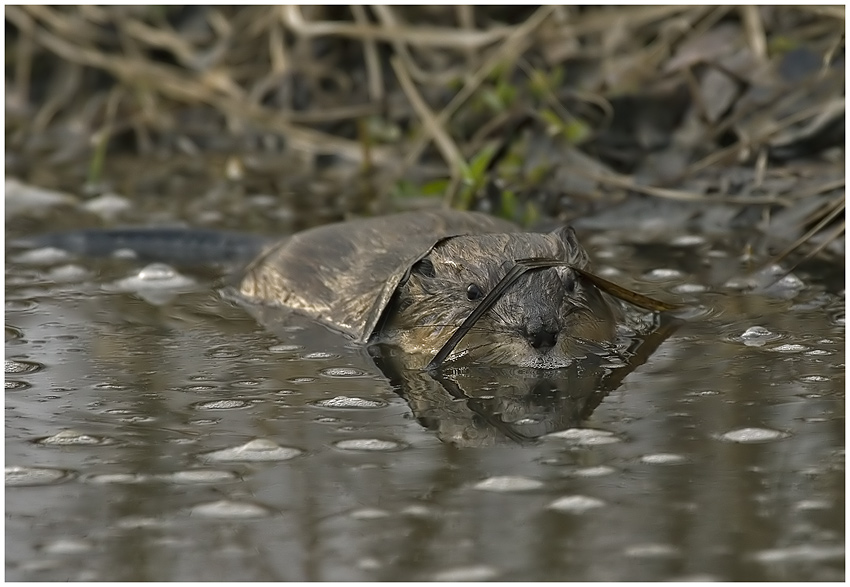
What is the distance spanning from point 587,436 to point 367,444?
0.52 m

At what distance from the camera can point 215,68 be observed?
24.8 feet

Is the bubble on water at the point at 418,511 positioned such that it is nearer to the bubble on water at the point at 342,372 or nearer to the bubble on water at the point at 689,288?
the bubble on water at the point at 342,372

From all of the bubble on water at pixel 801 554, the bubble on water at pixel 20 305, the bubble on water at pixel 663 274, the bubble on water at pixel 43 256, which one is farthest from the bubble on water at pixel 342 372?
the bubble on water at pixel 43 256

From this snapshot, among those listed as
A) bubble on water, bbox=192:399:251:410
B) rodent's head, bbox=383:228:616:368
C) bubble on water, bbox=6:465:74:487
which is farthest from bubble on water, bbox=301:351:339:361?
bubble on water, bbox=6:465:74:487

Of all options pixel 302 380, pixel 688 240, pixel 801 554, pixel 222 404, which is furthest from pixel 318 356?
pixel 688 240

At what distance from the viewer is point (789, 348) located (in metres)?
3.72

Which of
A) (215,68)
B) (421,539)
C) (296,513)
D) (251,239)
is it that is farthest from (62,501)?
(215,68)

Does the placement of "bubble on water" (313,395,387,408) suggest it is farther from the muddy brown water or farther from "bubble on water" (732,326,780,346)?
"bubble on water" (732,326,780,346)

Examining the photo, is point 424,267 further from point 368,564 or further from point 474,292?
point 368,564

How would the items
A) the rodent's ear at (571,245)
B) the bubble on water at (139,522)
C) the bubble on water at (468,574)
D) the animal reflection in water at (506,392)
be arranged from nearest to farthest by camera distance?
the bubble on water at (468,574)
the bubble on water at (139,522)
the animal reflection in water at (506,392)
the rodent's ear at (571,245)

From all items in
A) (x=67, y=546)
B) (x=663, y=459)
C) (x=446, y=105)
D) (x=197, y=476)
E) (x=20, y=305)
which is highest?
(x=446, y=105)

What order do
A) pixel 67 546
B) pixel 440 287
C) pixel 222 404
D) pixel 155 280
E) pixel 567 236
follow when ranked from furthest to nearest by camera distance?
pixel 155 280, pixel 567 236, pixel 440 287, pixel 222 404, pixel 67 546

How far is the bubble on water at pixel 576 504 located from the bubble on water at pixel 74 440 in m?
1.08

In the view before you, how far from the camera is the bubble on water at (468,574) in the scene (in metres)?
2.40
